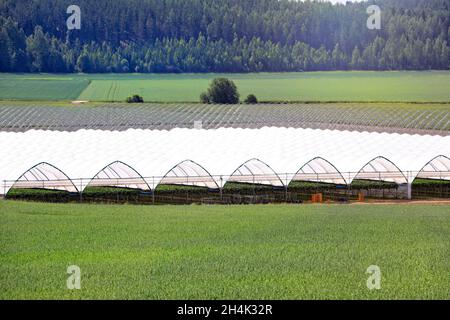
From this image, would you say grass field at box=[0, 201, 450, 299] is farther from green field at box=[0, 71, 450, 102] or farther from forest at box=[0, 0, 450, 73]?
forest at box=[0, 0, 450, 73]

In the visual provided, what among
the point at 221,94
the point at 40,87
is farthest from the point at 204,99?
the point at 40,87

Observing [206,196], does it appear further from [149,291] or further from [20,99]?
[20,99]

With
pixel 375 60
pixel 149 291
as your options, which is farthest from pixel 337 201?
pixel 375 60

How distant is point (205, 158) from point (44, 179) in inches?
357

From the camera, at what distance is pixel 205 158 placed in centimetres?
5219

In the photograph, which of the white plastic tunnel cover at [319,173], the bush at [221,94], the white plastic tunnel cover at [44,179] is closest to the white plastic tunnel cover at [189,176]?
the white plastic tunnel cover at [319,173]

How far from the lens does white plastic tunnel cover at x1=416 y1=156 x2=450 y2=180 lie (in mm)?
52688

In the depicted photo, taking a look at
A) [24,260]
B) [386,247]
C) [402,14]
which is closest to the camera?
[24,260]

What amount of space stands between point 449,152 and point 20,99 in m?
79.0

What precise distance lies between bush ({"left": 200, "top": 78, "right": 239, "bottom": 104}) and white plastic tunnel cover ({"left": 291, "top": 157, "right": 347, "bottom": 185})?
61548 mm

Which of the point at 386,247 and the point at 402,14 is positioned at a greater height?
the point at 402,14

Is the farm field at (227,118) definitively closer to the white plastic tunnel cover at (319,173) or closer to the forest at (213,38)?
the white plastic tunnel cover at (319,173)

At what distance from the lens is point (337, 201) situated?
49.5 meters
